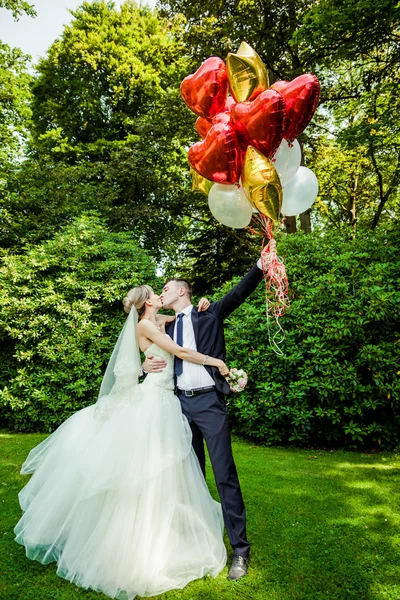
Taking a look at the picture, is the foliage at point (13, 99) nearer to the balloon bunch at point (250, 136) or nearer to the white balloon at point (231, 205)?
the balloon bunch at point (250, 136)

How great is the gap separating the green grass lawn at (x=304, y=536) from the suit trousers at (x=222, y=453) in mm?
319

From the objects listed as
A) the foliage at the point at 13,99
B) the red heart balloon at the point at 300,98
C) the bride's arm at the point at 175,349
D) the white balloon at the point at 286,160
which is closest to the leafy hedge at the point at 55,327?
the bride's arm at the point at 175,349

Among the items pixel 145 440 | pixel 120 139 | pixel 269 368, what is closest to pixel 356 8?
pixel 269 368

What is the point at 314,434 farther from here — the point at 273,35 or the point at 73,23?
the point at 73,23

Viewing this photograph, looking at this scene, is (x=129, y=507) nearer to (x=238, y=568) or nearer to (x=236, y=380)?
(x=238, y=568)

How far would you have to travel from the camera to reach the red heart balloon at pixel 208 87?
311 centimetres

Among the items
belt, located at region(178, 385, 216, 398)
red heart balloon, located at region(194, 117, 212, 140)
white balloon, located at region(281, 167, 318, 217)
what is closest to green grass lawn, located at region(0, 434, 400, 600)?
belt, located at region(178, 385, 216, 398)

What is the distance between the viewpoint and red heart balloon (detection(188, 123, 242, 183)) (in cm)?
294

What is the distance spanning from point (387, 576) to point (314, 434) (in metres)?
3.53

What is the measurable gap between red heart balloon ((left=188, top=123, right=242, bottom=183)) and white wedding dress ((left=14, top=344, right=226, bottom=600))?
1658mm

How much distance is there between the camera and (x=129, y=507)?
9.60 feet

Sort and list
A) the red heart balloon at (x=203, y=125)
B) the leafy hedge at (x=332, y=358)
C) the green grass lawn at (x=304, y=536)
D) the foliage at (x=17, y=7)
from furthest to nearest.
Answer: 1. the foliage at (x=17, y=7)
2. the leafy hedge at (x=332, y=358)
3. the red heart balloon at (x=203, y=125)
4. the green grass lawn at (x=304, y=536)

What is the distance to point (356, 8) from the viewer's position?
319 inches

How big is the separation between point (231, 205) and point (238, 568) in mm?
2576
